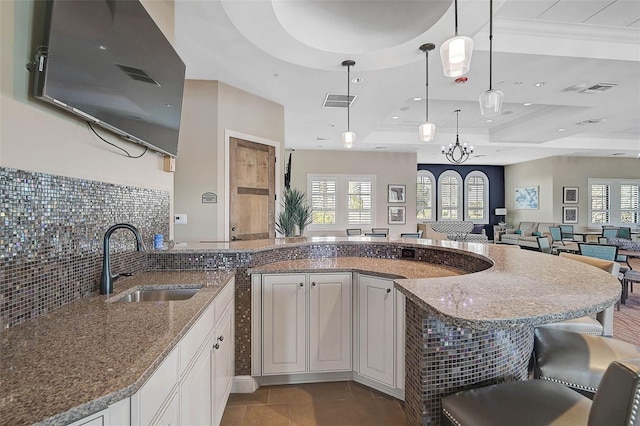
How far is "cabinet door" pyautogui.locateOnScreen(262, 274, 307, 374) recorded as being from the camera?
2275 millimetres

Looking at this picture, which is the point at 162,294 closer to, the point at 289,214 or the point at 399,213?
the point at 289,214

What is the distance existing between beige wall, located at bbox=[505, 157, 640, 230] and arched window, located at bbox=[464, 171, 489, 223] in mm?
1596

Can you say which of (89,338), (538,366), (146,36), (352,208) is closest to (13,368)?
(89,338)

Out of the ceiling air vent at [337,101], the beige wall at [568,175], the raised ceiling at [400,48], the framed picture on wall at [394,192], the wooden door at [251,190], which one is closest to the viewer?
the raised ceiling at [400,48]

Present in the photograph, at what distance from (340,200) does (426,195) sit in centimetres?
427

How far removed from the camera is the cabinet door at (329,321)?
2.30 meters

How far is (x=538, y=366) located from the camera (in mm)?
1485

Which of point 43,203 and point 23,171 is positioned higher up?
point 23,171

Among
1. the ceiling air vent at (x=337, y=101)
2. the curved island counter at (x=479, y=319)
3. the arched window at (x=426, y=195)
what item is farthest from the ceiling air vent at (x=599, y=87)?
the arched window at (x=426, y=195)

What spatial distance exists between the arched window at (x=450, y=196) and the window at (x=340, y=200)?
3.95 metres

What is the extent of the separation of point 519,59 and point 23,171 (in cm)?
420

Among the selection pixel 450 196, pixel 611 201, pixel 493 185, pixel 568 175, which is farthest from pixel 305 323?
pixel 611 201

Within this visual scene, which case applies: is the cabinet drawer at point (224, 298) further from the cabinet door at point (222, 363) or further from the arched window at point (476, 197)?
the arched window at point (476, 197)

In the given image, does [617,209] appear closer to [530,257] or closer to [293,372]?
[530,257]
